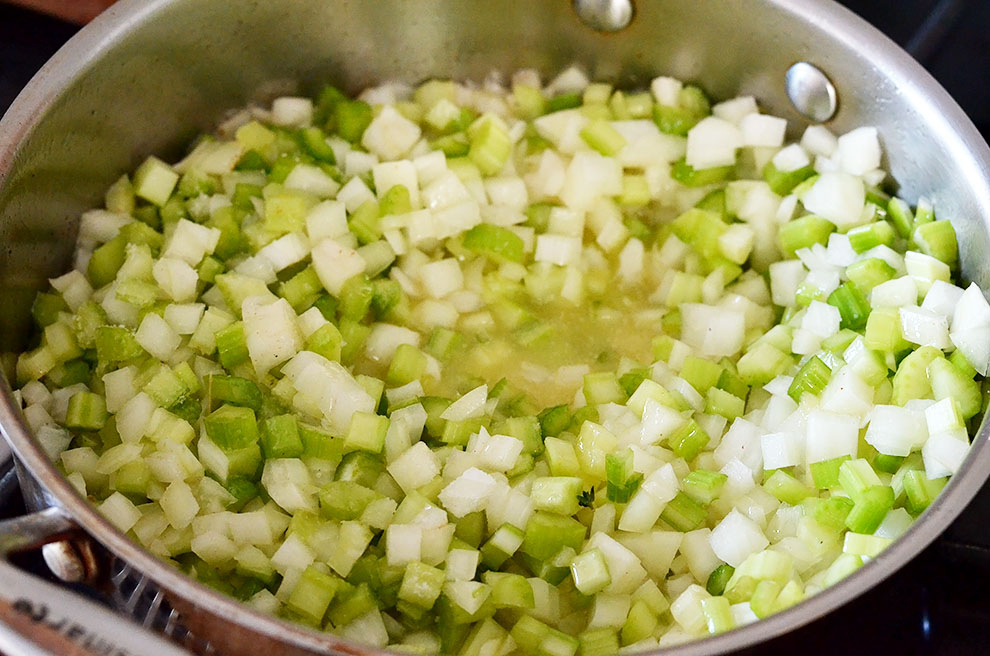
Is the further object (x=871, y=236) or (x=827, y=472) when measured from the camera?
(x=871, y=236)

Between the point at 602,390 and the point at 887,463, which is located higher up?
the point at 887,463

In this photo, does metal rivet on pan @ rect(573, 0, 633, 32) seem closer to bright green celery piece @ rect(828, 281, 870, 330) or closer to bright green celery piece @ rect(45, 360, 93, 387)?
bright green celery piece @ rect(828, 281, 870, 330)

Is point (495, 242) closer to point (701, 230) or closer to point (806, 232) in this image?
point (701, 230)

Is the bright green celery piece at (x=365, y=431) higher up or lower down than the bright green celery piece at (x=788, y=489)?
lower down

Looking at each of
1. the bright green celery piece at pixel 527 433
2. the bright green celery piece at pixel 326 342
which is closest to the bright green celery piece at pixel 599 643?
the bright green celery piece at pixel 527 433

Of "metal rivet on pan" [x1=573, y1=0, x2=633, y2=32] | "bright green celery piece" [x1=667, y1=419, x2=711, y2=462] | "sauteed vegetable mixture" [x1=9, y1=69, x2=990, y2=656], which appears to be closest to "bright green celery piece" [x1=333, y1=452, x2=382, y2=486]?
"sauteed vegetable mixture" [x1=9, y1=69, x2=990, y2=656]

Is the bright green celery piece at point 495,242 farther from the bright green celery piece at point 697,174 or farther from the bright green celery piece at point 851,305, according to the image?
the bright green celery piece at point 851,305

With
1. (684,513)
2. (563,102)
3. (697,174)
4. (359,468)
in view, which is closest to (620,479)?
(684,513)

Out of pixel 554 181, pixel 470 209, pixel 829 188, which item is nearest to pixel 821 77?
pixel 829 188
